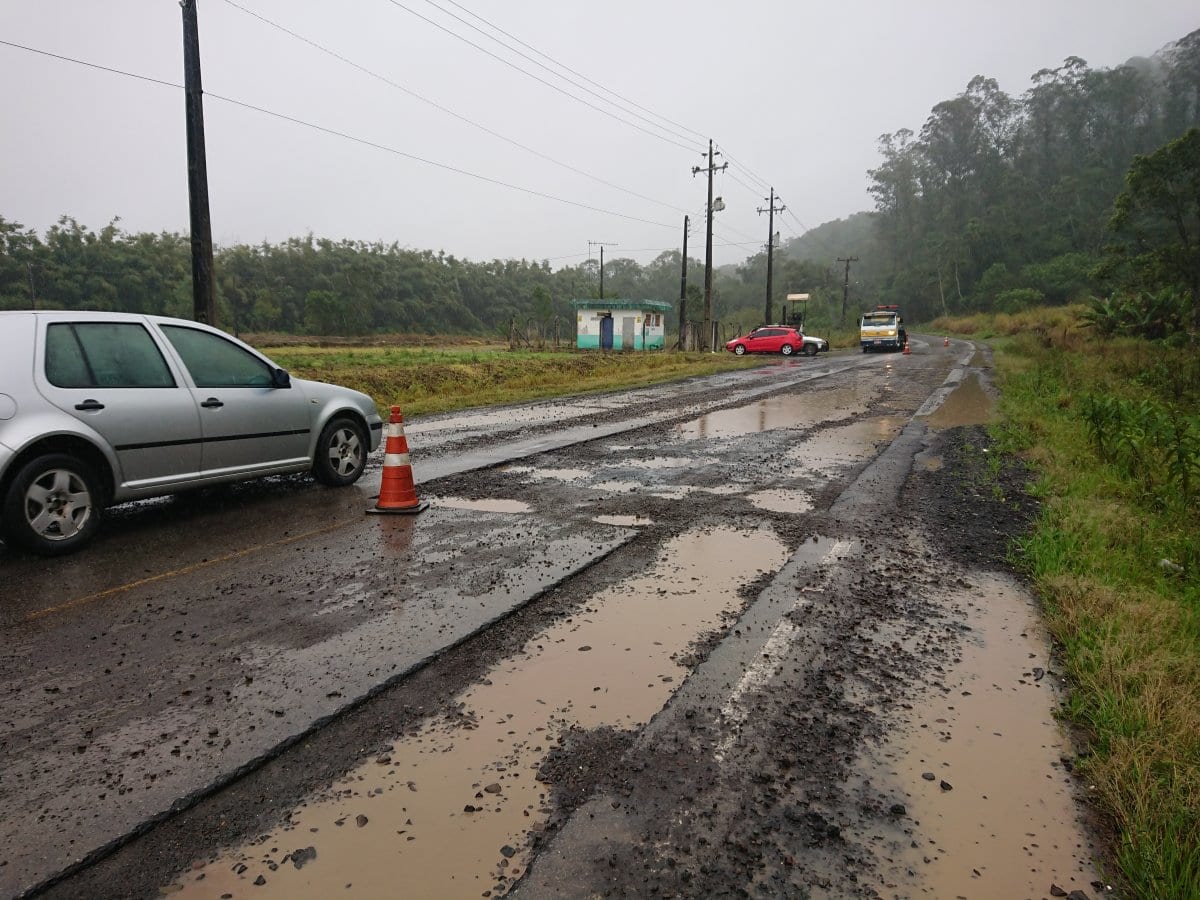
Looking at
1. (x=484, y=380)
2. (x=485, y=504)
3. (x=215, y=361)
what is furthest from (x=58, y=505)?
(x=484, y=380)

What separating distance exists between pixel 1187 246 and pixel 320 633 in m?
41.6

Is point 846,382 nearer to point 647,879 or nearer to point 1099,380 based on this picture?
point 1099,380

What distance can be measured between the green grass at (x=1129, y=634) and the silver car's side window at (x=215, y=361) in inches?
252

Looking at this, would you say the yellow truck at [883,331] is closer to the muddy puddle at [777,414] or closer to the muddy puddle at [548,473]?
the muddy puddle at [777,414]

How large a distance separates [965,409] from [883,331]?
1083 inches

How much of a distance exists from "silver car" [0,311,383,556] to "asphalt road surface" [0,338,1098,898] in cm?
40

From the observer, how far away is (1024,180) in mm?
97312

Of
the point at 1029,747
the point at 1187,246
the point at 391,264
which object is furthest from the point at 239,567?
the point at 391,264

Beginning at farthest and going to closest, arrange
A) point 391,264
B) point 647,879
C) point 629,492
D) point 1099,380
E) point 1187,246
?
point 391,264
point 1187,246
point 1099,380
point 629,492
point 647,879

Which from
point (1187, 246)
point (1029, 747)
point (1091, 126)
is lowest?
point (1029, 747)

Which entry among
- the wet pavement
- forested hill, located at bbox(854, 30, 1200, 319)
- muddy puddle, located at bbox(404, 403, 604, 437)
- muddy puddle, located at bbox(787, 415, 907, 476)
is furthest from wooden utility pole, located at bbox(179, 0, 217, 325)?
forested hill, located at bbox(854, 30, 1200, 319)

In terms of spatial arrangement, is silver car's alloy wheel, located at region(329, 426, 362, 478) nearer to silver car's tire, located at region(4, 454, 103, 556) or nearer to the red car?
silver car's tire, located at region(4, 454, 103, 556)

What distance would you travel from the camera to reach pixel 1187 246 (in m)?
33.3

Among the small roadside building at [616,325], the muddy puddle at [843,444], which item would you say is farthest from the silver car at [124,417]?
the small roadside building at [616,325]
